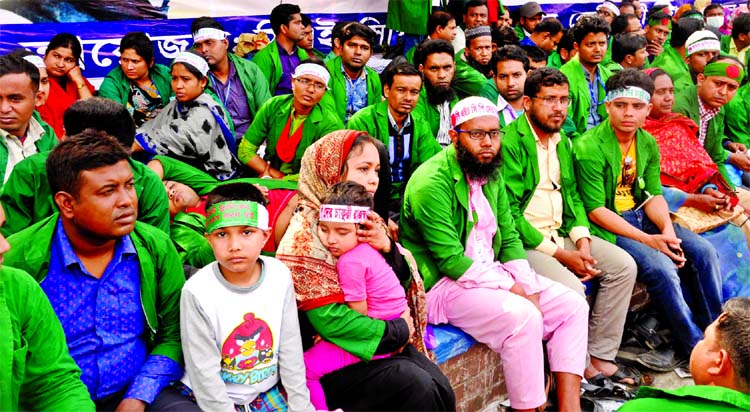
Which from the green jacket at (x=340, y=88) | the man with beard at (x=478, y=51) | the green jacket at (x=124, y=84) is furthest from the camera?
the man with beard at (x=478, y=51)

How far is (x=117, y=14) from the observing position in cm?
683

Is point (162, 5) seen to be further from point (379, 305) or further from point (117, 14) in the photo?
point (379, 305)

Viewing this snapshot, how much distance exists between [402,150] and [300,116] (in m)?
0.80

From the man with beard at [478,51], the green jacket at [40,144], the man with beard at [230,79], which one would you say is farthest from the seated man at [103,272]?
the man with beard at [478,51]

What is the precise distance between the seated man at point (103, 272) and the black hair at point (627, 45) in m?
6.75

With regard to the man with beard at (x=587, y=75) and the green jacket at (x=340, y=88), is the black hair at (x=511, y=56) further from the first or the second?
the green jacket at (x=340, y=88)

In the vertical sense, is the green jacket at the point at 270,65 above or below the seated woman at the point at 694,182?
above

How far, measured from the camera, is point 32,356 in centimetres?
256

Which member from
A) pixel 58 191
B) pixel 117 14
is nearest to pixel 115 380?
pixel 58 191

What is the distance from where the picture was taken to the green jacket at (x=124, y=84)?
588 cm

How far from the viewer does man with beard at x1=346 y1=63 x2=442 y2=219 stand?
18.0ft

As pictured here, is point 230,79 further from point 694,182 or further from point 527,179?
point 694,182

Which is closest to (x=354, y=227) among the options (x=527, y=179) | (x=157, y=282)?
(x=157, y=282)

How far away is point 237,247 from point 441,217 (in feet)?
Answer: 5.18
